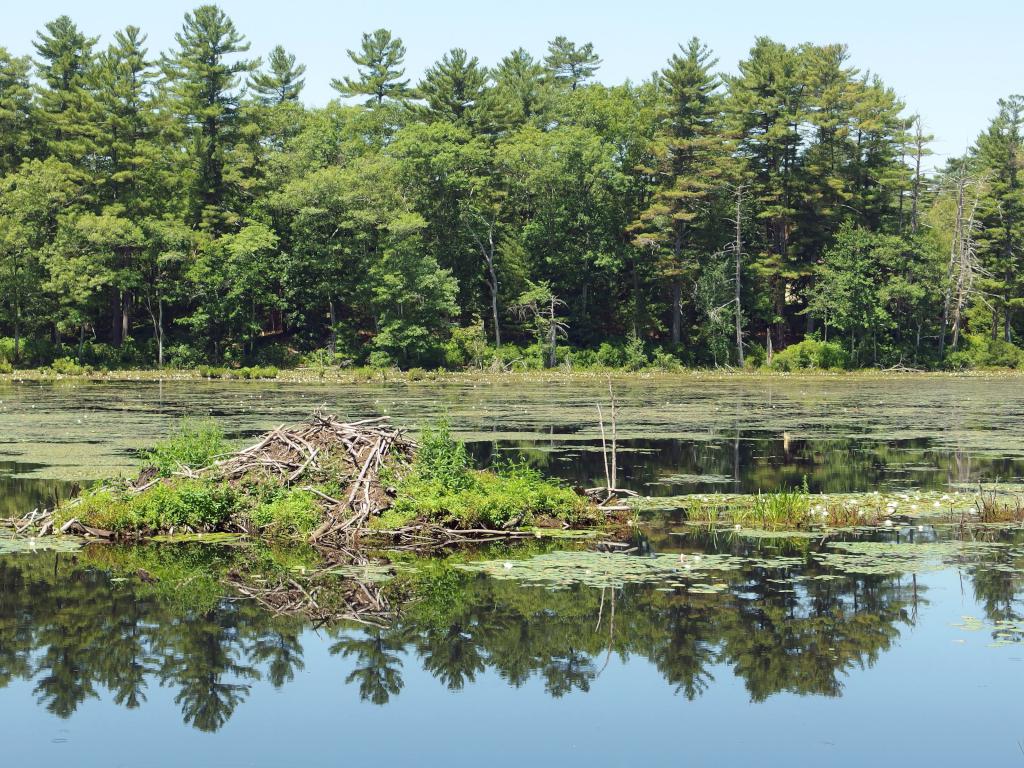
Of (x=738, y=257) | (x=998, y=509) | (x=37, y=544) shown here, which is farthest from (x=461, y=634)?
(x=738, y=257)

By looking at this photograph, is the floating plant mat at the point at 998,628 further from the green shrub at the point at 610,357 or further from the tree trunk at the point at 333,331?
the tree trunk at the point at 333,331

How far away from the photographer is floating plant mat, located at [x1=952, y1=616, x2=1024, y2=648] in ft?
40.2

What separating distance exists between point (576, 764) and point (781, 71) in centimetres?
7382

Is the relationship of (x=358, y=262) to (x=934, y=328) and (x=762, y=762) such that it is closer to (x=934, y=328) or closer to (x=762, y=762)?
(x=934, y=328)

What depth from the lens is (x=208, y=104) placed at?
76.4 metres

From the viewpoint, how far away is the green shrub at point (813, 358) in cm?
7425

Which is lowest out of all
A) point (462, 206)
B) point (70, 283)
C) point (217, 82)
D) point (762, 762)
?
point (762, 762)

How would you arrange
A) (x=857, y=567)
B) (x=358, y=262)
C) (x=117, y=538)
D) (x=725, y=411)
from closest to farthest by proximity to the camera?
(x=857, y=567) < (x=117, y=538) < (x=725, y=411) < (x=358, y=262)

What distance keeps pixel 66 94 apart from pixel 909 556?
69131 mm

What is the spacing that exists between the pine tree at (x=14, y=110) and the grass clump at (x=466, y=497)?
6292 cm

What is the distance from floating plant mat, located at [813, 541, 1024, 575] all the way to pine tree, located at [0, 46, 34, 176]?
68.1 metres

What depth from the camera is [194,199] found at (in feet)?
250

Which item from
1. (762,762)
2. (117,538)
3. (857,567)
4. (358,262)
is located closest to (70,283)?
(358,262)

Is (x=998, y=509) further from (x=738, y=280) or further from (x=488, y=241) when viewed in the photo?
(x=488, y=241)
